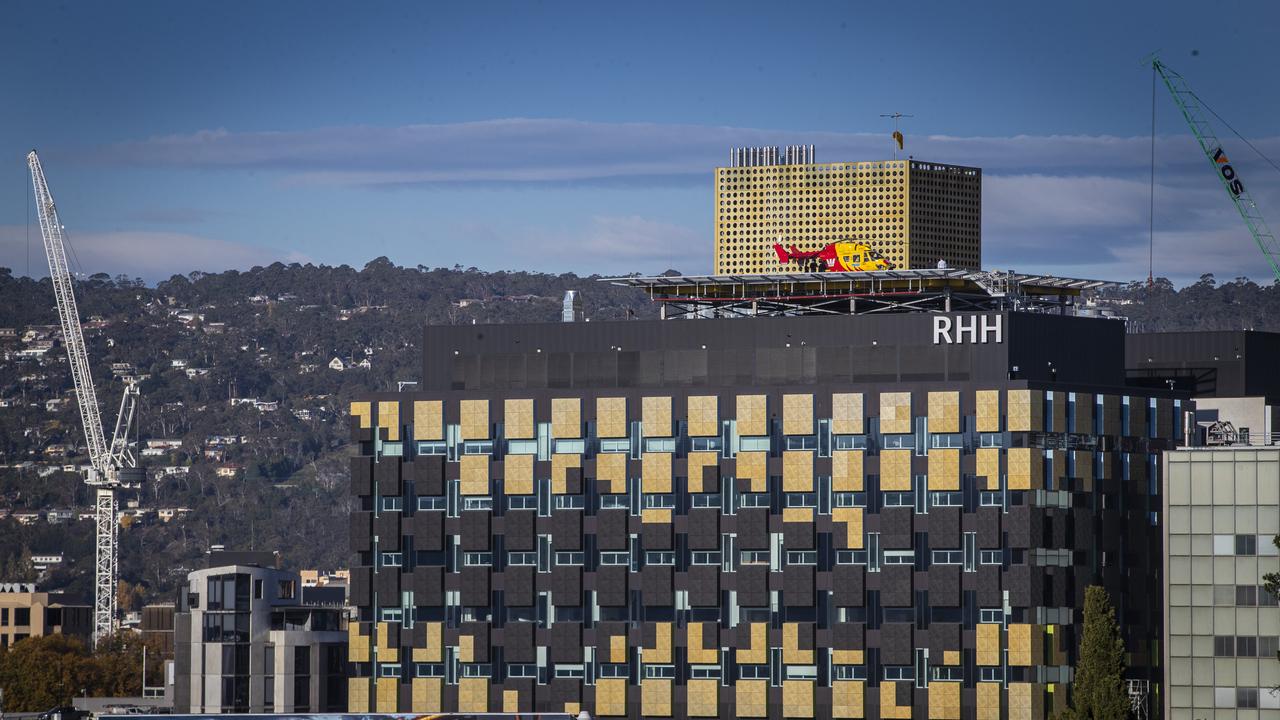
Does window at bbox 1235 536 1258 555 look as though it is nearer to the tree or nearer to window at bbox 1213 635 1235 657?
window at bbox 1213 635 1235 657

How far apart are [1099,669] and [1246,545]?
628 inches

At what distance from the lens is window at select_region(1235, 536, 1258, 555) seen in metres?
195

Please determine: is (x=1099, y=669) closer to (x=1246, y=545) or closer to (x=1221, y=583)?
(x=1221, y=583)

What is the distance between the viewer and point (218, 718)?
190m

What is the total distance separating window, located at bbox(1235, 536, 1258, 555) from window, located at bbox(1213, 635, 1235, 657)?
21.8 feet

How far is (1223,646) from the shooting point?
7667 inches

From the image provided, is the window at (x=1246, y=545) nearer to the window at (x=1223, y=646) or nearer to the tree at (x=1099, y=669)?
the window at (x=1223, y=646)

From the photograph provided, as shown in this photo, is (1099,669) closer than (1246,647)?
Yes

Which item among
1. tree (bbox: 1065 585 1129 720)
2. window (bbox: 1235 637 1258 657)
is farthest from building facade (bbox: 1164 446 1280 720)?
tree (bbox: 1065 585 1129 720)

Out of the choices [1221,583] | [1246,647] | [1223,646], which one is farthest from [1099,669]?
[1221,583]

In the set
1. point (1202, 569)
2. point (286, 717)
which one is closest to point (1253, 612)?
point (1202, 569)

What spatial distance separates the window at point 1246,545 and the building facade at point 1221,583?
0.25ft

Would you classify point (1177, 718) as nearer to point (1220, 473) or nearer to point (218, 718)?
point (1220, 473)

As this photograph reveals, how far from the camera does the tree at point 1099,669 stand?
618 ft
